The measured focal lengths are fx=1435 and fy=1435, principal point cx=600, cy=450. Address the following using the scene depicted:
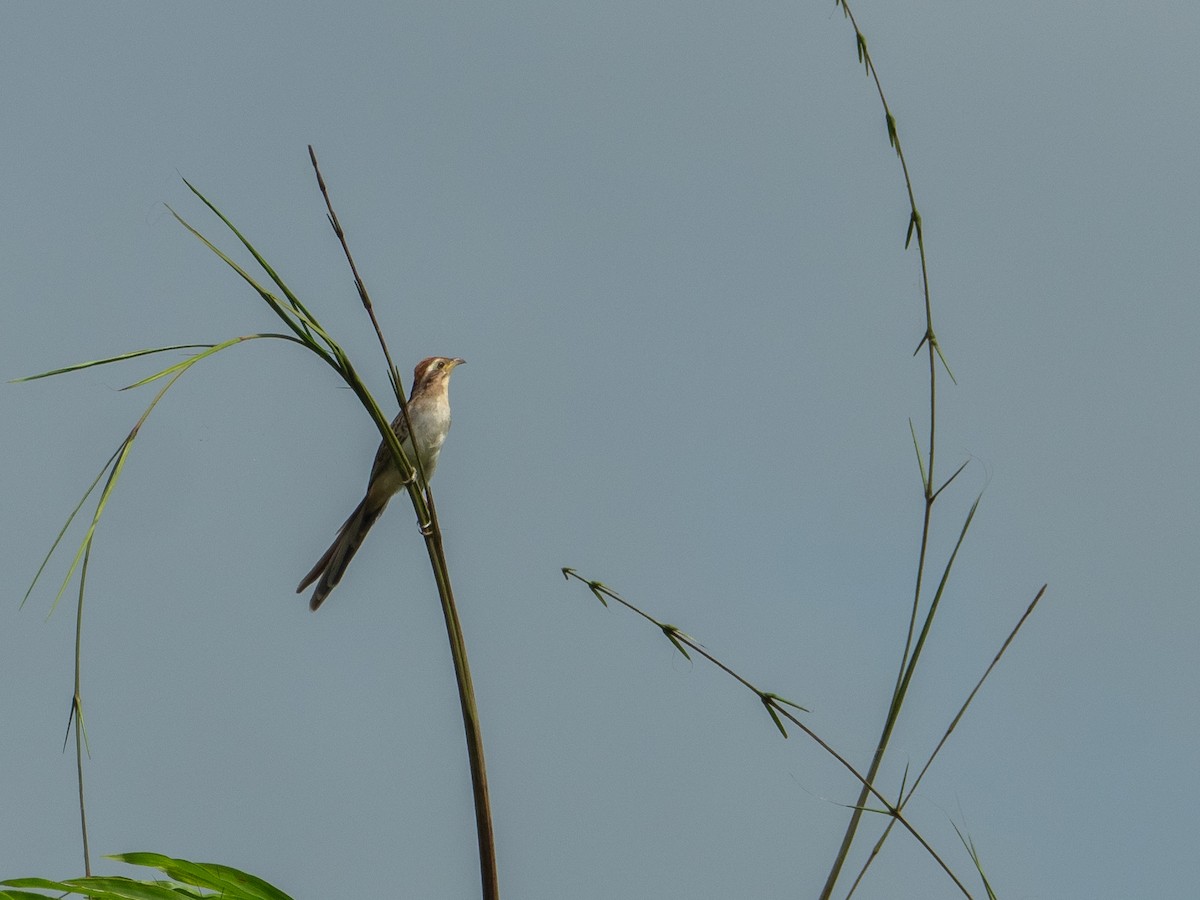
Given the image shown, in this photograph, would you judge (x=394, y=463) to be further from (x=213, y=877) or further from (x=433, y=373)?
(x=213, y=877)

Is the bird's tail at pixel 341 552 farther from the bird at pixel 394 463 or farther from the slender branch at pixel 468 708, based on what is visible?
the slender branch at pixel 468 708

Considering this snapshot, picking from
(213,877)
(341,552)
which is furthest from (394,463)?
(213,877)

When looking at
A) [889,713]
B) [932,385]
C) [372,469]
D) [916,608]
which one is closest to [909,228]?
[932,385]

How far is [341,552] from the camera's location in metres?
7.57

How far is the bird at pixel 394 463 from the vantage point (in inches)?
290

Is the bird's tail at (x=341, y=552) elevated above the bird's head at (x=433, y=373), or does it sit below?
below

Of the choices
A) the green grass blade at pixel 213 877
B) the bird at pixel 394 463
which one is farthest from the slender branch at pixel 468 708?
the bird at pixel 394 463

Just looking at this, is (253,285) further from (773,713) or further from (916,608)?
(916,608)

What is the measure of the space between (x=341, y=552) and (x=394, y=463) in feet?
2.00

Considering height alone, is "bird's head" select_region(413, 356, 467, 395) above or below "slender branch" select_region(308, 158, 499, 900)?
above

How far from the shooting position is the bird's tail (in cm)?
727

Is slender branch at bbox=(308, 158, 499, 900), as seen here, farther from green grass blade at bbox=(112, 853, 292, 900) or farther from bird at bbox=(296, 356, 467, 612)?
bird at bbox=(296, 356, 467, 612)

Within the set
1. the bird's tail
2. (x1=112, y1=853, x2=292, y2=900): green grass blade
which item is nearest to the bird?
the bird's tail

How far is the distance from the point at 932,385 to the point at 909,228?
39cm
